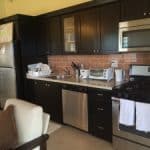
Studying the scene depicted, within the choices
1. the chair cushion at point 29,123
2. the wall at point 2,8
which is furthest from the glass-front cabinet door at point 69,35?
the wall at point 2,8

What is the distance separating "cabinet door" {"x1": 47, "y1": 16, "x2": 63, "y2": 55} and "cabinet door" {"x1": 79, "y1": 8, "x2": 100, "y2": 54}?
0.63 m

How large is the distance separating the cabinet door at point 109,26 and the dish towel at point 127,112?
990mm

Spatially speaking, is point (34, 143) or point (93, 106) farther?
point (93, 106)

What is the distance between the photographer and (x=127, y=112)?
2.51m

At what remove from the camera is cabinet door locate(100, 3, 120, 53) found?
10.0 feet

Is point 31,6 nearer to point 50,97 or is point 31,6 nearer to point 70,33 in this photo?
point 70,33

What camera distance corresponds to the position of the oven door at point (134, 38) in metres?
2.72

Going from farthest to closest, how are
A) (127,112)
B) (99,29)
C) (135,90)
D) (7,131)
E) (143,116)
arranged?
(99,29) → (135,90) → (127,112) → (143,116) → (7,131)

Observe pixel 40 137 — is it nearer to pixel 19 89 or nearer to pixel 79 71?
pixel 79 71

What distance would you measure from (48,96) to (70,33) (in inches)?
53.1

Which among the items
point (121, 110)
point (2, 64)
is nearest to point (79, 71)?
point (121, 110)

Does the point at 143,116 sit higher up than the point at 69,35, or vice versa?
the point at 69,35

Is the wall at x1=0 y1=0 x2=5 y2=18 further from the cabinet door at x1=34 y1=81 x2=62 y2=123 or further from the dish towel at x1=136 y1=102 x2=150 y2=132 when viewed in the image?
the dish towel at x1=136 y1=102 x2=150 y2=132

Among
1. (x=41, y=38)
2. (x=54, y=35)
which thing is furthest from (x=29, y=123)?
(x=41, y=38)
